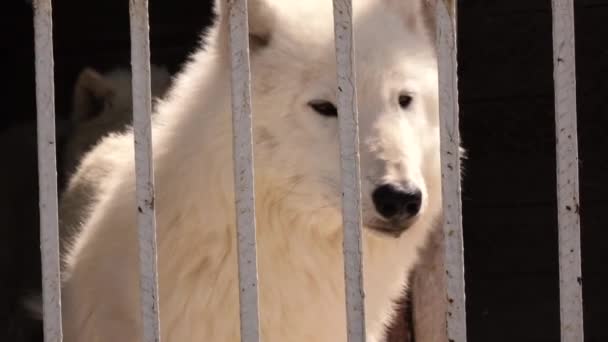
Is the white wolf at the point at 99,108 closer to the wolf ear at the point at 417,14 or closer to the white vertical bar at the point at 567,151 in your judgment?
the wolf ear at the point at 417,14

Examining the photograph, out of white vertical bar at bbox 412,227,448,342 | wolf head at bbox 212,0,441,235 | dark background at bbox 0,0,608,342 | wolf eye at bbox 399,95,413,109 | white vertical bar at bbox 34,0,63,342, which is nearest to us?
white vertical bar at bbox 34,0,63,342

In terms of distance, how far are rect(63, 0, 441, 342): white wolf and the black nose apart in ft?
0.26

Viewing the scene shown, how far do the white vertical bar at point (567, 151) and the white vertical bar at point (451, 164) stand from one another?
0.78ft

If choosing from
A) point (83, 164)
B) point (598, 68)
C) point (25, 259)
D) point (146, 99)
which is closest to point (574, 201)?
point (146, 99)

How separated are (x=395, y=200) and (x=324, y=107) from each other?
423 mm

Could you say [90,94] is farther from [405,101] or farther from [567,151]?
[567,151]

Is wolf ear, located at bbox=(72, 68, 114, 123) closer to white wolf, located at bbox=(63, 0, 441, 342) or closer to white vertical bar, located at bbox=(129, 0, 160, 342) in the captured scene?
white wolf, located at bbox=(63, 0, 441, 342)

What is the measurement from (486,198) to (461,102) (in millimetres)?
516

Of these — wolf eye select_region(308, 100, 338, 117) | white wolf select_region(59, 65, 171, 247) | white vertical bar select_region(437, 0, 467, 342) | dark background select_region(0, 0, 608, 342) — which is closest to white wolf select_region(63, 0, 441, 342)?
wolf eye select_region(308, 100, 338, 117)

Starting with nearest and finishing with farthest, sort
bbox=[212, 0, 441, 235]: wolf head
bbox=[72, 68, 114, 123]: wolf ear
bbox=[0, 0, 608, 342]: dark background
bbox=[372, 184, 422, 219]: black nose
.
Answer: bbox=[372, 184, 422, 219]: black nose → bbox=[212, 0, 441, 235]: wolf head → bbox=[0, 0, 608, 342]: dark background → bbox=[72, 68, 114, 123]: wolf ear

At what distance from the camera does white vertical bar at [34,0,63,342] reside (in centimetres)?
268

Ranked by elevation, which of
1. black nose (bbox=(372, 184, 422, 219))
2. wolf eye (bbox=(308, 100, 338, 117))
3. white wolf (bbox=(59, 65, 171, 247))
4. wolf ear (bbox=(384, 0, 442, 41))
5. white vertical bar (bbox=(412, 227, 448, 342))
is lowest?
white vertical bar (bbox=(412, 227, 448, 342))

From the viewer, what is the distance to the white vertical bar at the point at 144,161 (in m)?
2.68

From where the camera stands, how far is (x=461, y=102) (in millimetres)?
5711
